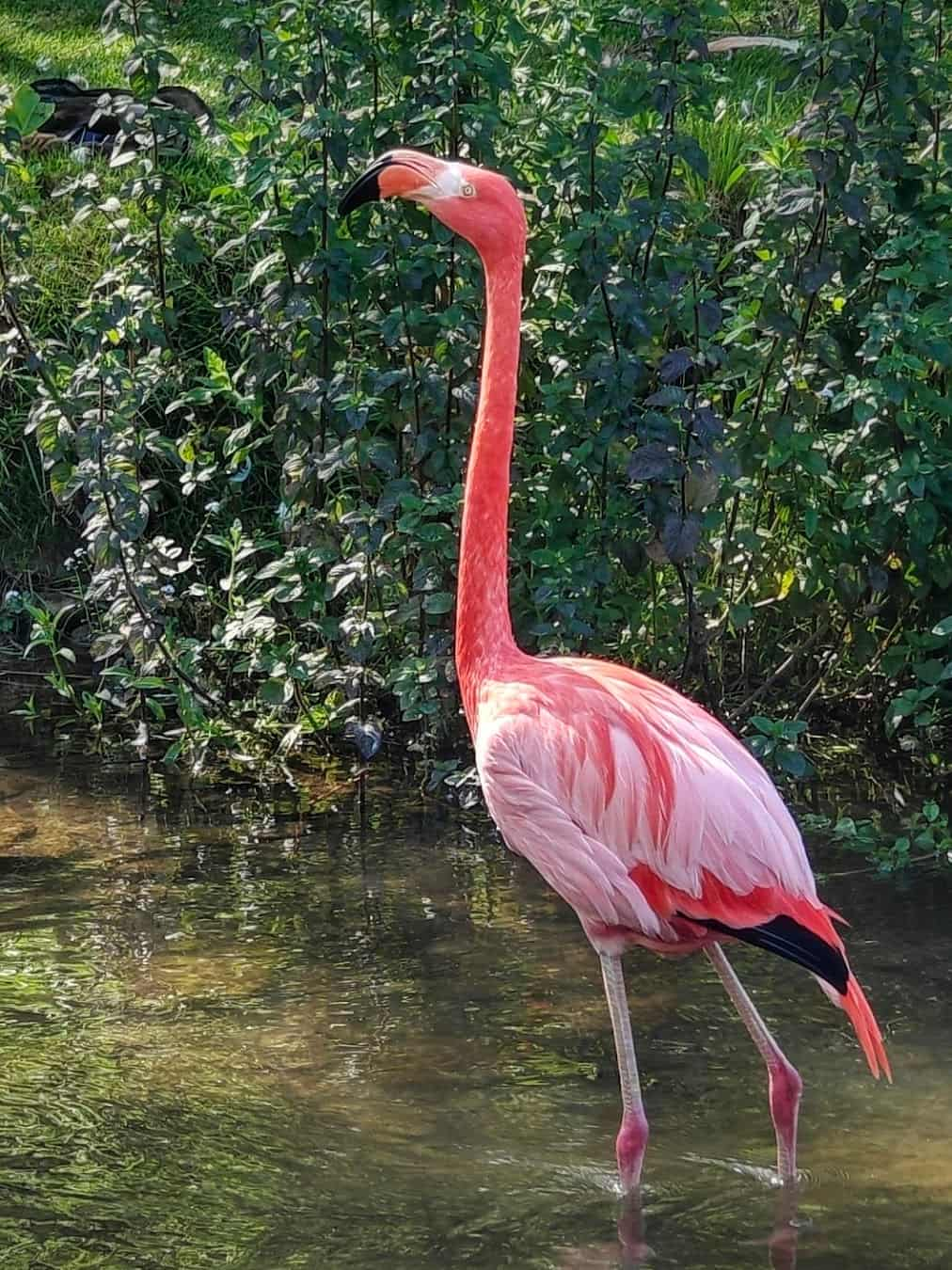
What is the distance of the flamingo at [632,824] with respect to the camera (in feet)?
11.1

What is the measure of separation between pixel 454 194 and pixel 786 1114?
187cm

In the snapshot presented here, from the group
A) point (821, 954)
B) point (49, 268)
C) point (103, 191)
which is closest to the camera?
point (821, 954)

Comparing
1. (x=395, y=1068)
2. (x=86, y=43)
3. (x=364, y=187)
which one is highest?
(x=86, y=43)

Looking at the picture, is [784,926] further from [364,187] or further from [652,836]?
[364,187]

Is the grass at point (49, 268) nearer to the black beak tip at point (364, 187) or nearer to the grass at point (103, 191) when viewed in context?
the grass at point (103, 191)

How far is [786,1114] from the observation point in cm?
341

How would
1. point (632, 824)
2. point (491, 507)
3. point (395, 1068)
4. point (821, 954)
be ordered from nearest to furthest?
point (821, 954) → point (632, 824) → point (491, 507) → point (395, 1068)

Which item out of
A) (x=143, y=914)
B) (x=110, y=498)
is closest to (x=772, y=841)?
(x=143, y=914)

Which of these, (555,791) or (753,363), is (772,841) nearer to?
(555,791)

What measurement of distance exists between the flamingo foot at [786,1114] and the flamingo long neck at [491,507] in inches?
36.3

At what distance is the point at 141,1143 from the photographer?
3.57 metres

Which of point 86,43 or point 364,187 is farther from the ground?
point 86,43

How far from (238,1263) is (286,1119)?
0.56 metres

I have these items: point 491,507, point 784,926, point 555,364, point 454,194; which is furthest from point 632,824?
point 555,364
